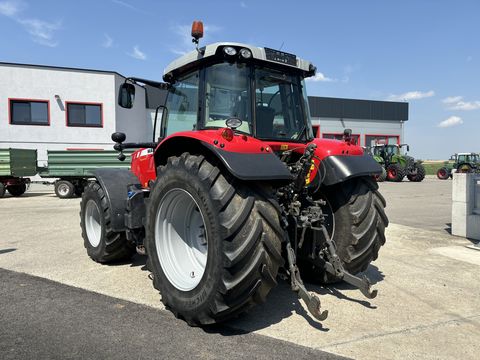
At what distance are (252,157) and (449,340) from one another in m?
2.05

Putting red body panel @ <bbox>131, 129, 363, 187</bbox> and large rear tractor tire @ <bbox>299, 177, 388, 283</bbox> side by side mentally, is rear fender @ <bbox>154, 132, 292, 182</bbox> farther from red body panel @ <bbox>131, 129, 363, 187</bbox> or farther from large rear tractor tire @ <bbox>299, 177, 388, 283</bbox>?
large rear tractor tire @ <bbox>299, 177, 388, 283</bbox>

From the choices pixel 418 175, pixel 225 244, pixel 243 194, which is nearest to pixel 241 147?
pixel 243 194

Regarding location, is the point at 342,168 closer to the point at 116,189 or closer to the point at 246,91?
the point at 246,91

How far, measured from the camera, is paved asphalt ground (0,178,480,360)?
271 centimetres

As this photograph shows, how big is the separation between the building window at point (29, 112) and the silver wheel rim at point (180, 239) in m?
20.0

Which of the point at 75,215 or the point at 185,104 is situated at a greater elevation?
the point at 185,104

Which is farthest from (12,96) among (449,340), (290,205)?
(449,340)

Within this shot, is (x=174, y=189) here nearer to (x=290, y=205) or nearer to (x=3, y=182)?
(x=290, y=205)

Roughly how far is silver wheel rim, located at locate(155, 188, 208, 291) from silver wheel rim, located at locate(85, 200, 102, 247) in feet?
6.67

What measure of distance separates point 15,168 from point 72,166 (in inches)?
92.3

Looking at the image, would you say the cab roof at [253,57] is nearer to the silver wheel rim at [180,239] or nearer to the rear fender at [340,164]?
the rear fender at [340,164]

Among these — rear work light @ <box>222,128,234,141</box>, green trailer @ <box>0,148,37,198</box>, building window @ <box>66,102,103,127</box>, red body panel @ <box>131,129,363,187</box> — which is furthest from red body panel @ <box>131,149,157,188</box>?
building window @ <box>66,102,103,127</box>

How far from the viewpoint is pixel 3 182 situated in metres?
15.6

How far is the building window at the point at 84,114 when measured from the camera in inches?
832
